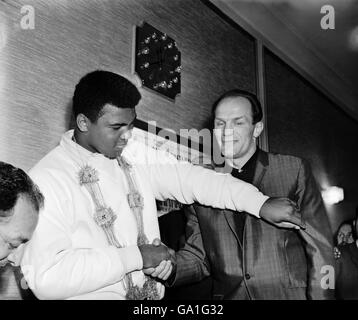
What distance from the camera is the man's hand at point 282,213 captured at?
1448 millimetres

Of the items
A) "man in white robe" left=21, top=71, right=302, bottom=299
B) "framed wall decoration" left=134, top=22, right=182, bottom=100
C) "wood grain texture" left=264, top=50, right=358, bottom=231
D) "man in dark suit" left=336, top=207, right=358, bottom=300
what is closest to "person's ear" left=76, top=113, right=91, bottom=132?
"man in white robe" left=21, top=71, right=302, bottom=299

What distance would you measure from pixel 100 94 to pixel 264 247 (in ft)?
2.18

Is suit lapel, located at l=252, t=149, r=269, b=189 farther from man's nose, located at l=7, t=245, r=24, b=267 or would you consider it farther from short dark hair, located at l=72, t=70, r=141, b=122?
man's nose, located at l=7, t=245, r=24, b=267

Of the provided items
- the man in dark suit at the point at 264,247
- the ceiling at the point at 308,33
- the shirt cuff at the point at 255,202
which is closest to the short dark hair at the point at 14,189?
the man in dark suit at the point at 264,247

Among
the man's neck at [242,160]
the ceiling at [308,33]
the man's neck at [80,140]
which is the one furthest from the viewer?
the ceiling at [308,33]

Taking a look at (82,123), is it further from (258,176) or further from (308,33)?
(308,33)

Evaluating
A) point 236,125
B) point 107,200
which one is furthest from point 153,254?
point 236,125

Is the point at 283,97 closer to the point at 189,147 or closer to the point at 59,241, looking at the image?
the point at 189,147

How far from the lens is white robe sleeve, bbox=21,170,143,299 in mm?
1220

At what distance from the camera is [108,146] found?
4.85ft

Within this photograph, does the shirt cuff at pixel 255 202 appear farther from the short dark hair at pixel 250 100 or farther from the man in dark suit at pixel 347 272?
the man in dark suit at pixel 347 272

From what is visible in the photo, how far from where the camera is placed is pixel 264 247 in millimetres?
1544

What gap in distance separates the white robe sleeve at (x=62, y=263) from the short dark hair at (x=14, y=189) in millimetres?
39
